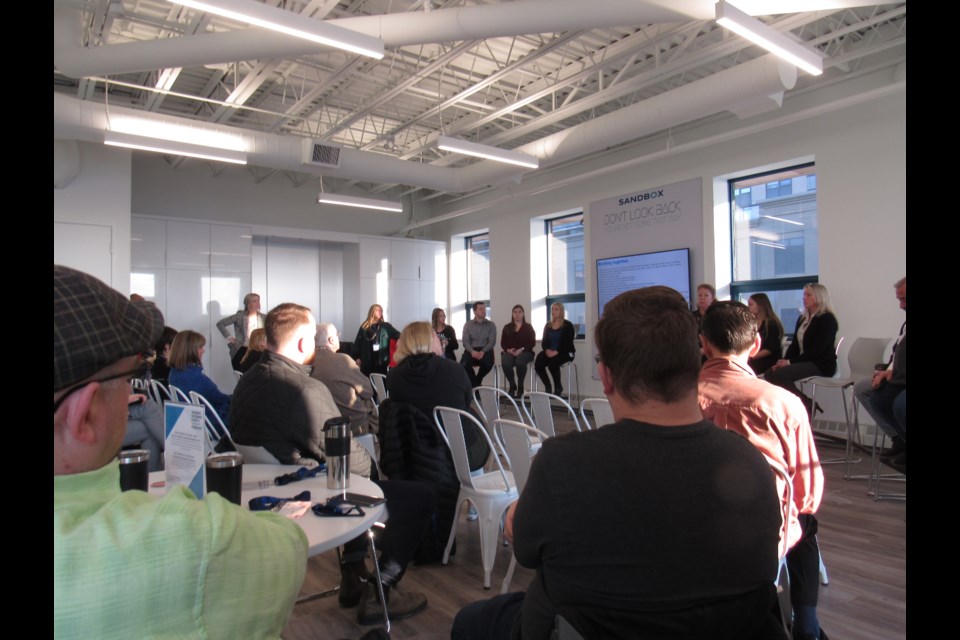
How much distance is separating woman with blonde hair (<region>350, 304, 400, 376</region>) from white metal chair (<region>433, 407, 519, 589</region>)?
477cm

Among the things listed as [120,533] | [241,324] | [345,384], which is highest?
[241,324]

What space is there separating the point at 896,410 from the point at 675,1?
287 centimetres

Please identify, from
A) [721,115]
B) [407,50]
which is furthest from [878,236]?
[407,50]

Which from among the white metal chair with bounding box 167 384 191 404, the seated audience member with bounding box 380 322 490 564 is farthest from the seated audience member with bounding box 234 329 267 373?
the seated audience member with bounding box 380 322 490 564

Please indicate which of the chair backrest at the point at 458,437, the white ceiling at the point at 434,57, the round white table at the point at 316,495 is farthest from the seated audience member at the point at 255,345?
the white ceiling at the point at 434,57

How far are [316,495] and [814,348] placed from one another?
183 inches

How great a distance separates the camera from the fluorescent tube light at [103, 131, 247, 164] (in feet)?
19.4

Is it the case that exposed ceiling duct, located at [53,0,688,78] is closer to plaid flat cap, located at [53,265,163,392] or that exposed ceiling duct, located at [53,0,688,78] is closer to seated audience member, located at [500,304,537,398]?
plaid flat cap, located at [53,265,163,392]

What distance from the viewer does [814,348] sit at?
5.07 m

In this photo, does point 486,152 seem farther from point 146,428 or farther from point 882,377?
point 146,428

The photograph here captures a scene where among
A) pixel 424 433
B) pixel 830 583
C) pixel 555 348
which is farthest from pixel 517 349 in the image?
pixel 830 583

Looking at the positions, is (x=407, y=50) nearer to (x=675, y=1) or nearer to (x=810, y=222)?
A: (x=675, y=1)

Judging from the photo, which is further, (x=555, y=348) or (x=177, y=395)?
(x=555, y=348)
